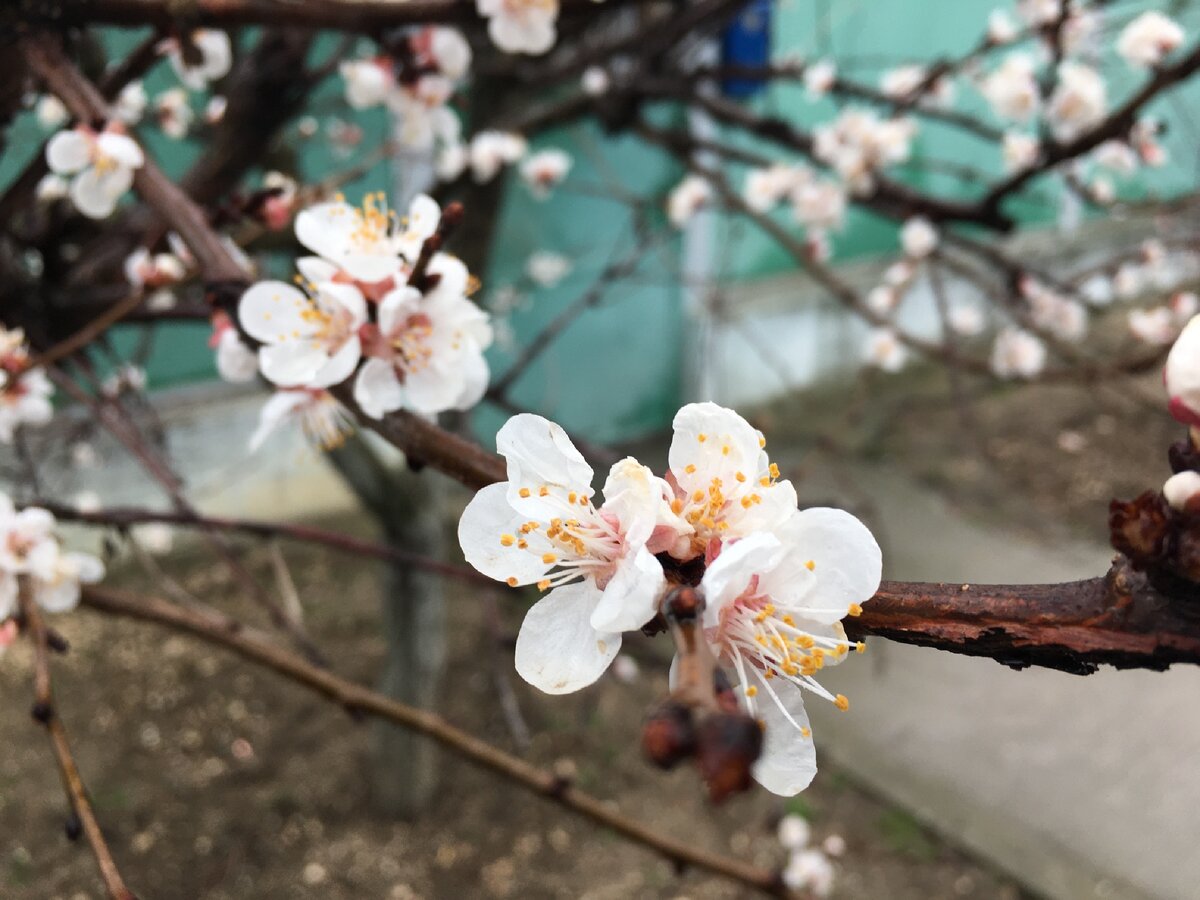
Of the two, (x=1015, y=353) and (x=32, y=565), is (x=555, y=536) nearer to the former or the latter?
(x=32, y=565)

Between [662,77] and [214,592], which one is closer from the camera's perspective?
[662,77]

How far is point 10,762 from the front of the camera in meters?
2.31

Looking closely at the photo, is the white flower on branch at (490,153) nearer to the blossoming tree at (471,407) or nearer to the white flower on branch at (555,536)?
the blossoming tree at (471,407)

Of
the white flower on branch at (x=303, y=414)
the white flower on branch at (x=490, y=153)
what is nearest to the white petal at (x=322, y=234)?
the white flower on branch at (x=303, y=414)

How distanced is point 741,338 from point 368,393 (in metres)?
4.35

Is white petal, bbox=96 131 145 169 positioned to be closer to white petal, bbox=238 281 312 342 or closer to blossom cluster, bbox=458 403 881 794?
white petal, bbox=238 281 312 342

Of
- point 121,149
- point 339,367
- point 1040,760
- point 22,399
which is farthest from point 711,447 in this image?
point 1040,760

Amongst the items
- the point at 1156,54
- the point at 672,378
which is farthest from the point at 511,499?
the point at 672,378

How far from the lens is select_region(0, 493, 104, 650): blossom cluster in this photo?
903mm

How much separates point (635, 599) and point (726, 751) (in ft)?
0.41

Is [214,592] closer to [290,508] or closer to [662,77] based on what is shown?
[290,508]

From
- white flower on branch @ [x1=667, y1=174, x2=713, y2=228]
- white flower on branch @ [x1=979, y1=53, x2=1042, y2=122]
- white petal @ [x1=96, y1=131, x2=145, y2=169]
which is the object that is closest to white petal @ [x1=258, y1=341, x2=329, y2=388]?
white petal @ [x1=96, y1=131, x2=145, y2=169]

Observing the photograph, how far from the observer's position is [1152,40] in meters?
1.81

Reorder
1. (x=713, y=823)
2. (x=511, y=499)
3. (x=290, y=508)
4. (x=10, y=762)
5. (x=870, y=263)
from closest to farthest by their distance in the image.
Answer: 1. (x=511, y=499)
2. (x=10, y=762)
3. (x=713, y=823)
4. (x=290, y=508)
5. (x=870, y=263)
